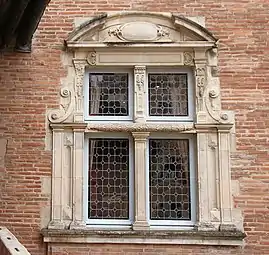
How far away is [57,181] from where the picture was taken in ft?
23.3

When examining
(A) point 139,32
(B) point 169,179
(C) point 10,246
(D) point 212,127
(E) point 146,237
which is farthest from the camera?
(A) point 139,32

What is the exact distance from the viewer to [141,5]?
7.55 meters

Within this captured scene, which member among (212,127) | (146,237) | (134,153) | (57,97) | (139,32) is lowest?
(146,237)

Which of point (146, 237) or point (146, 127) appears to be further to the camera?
point (146, 127)

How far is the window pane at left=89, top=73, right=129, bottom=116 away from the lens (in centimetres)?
744

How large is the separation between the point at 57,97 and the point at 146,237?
233 centimetres

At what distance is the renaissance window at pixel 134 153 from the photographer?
23.7ft

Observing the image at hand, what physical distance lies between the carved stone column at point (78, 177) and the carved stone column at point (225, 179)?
6.27ft

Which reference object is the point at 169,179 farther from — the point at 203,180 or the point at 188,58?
the point at 188,58

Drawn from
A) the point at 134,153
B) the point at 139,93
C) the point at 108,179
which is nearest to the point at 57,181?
the point at 108,179

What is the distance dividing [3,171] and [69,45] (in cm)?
201

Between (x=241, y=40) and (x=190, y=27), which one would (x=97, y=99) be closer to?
(x=190, y=27)

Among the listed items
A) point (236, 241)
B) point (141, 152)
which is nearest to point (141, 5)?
point (141, 152)

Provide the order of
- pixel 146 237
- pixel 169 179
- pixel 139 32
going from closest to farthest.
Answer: pixel 146 237
pixel 169 179
pixel 139 32
